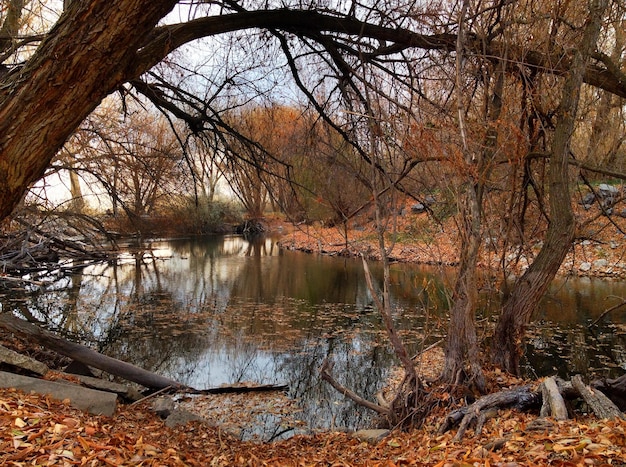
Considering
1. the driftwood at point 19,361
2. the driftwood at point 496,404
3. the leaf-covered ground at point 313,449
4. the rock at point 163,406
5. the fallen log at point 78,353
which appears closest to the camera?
the leaf-covered ground at point 313,449

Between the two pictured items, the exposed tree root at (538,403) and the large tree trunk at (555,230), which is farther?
the large tree trunk at (555,230)

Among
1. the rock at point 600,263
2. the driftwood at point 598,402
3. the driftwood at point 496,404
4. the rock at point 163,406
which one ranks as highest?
the rock at point 600,263

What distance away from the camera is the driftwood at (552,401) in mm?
2967

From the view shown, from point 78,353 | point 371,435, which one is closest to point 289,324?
point 78,353

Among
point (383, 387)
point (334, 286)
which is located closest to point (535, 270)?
point (383, 387)

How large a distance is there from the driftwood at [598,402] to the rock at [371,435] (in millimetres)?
1491

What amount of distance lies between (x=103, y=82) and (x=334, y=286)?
997cm

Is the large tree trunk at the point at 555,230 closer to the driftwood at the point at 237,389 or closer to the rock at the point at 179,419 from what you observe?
the driftwood at the point at 237,389

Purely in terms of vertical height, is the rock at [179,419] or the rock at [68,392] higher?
→ the rock at [68,392]

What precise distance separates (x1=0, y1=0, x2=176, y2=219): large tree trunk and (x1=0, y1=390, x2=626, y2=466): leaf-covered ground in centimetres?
125

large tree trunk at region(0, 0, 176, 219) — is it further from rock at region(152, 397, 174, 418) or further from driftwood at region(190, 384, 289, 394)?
driftwood at region(190, 384, 289, 394)

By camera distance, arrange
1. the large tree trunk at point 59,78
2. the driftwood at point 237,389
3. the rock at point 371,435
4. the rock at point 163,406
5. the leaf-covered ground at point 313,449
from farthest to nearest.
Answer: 1. the driftwood at point 237,389
2. the rock at point 163,406
3. the rock at point 371,435
4. the large tree trunk at point 59,78
5. the leaf-covered ground at point 313,449

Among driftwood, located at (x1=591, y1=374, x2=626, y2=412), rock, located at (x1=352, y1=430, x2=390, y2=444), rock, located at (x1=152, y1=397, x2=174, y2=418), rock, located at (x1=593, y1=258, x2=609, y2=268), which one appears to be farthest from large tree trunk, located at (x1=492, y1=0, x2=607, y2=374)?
rock, located at (x1=593, y1=258, x2=609, y2=268)

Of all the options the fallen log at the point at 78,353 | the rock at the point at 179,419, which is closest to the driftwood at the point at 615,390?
the rock at the point at 179,419
